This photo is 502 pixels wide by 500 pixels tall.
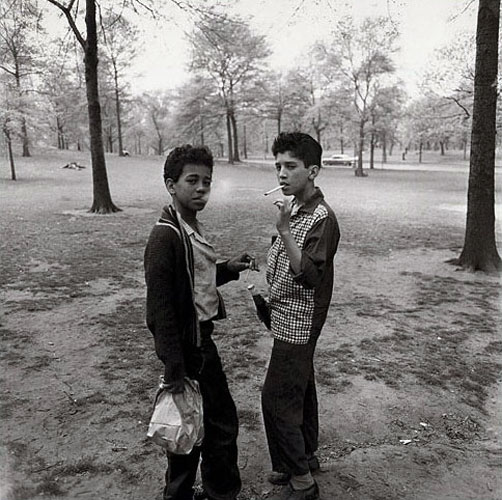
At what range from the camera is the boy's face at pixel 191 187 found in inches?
96.7

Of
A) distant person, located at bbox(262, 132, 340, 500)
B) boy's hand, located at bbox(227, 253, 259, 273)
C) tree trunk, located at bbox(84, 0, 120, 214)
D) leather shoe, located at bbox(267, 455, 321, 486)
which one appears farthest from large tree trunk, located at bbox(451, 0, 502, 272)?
tree trunk, located at bbox(84, 0, 120, 214)

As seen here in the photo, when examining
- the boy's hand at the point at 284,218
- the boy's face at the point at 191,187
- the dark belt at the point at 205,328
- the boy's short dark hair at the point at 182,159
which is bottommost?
the dark belt at the point at 205,328

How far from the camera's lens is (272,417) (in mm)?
2670

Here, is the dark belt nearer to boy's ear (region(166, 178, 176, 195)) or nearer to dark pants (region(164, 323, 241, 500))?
dark pants (region(164, 323, 241, 500))

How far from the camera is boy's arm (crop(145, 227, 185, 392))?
7.48 feet

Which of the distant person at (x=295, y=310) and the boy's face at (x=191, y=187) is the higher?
the boy's face at (x=191, y=187)

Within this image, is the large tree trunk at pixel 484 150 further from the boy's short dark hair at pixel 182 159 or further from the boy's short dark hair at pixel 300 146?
the boy's short dark hair at pixel 182 159

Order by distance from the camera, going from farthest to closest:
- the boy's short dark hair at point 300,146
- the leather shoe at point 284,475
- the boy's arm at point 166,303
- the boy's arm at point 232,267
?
the leather shoe at point 284,475, the boy's arm at point 232,267, the boy's short dark hair at point 300,146, the boy's arm at point 166,303

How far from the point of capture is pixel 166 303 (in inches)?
89.7

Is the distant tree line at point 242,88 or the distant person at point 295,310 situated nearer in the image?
the distant person at point 295,310

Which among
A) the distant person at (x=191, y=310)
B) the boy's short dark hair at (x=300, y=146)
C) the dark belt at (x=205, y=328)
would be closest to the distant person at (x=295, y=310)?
the boy's short dark hair at (x=300, y=146)

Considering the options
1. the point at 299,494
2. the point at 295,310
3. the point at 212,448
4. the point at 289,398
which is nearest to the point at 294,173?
the point at 295,310

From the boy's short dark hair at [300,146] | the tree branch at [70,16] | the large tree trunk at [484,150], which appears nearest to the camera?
the boy's short dark hair at [300,146]

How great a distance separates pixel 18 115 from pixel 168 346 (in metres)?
23.4
